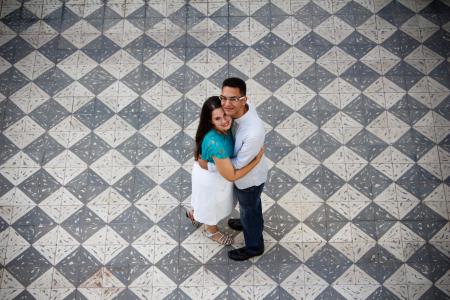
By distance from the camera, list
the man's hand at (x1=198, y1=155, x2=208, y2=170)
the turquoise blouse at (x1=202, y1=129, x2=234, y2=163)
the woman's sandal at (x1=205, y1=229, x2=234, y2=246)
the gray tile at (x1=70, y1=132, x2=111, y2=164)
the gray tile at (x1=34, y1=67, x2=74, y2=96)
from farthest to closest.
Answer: the gray tile at (x1=34, y1=67, x2=74, y2=96), the gray tile at (x1=70, y1=132, x2=111, y2=164), the woman's sandal at (x1=205, y1=229, x2=234, y2=246), the man's hand at (x1=198, y1=155, x2=208, y2=170), the turquoise blouse at (x1=202, y1=129, x2=234, y2=163)

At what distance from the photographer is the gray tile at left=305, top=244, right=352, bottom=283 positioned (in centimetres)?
411

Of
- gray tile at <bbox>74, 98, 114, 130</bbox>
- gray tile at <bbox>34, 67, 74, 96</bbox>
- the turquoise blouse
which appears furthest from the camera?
gray tile at <bbox>34, 67, 74, 96</bbox>

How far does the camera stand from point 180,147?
4.62m

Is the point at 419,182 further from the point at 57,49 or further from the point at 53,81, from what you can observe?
the point at 57,49

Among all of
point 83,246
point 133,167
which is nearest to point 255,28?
point 133,167

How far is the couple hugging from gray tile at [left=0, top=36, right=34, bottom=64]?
2.29m

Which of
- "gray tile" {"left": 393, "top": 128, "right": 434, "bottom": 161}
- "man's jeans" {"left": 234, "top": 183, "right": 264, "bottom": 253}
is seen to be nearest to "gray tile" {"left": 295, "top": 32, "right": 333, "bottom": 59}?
"gray tile" {"left": 393, "top": 128, "right": 434, "bottom": 161}

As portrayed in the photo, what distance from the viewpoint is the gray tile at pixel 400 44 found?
504cm

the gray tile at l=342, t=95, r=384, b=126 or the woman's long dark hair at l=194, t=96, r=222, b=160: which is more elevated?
the woman's long dark hair at l=194, t=96, r=222, b=160

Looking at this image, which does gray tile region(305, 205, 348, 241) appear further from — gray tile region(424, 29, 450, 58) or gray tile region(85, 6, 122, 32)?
gray tile region(85, 6, 122, 32)

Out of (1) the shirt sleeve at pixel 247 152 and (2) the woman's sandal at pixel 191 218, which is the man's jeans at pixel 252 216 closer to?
(1) the shirt sleeve at pixel 247 152

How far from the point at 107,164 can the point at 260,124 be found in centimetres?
173

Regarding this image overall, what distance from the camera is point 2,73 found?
496 centimetres

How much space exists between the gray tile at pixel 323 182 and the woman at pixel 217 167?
2.92 feet
